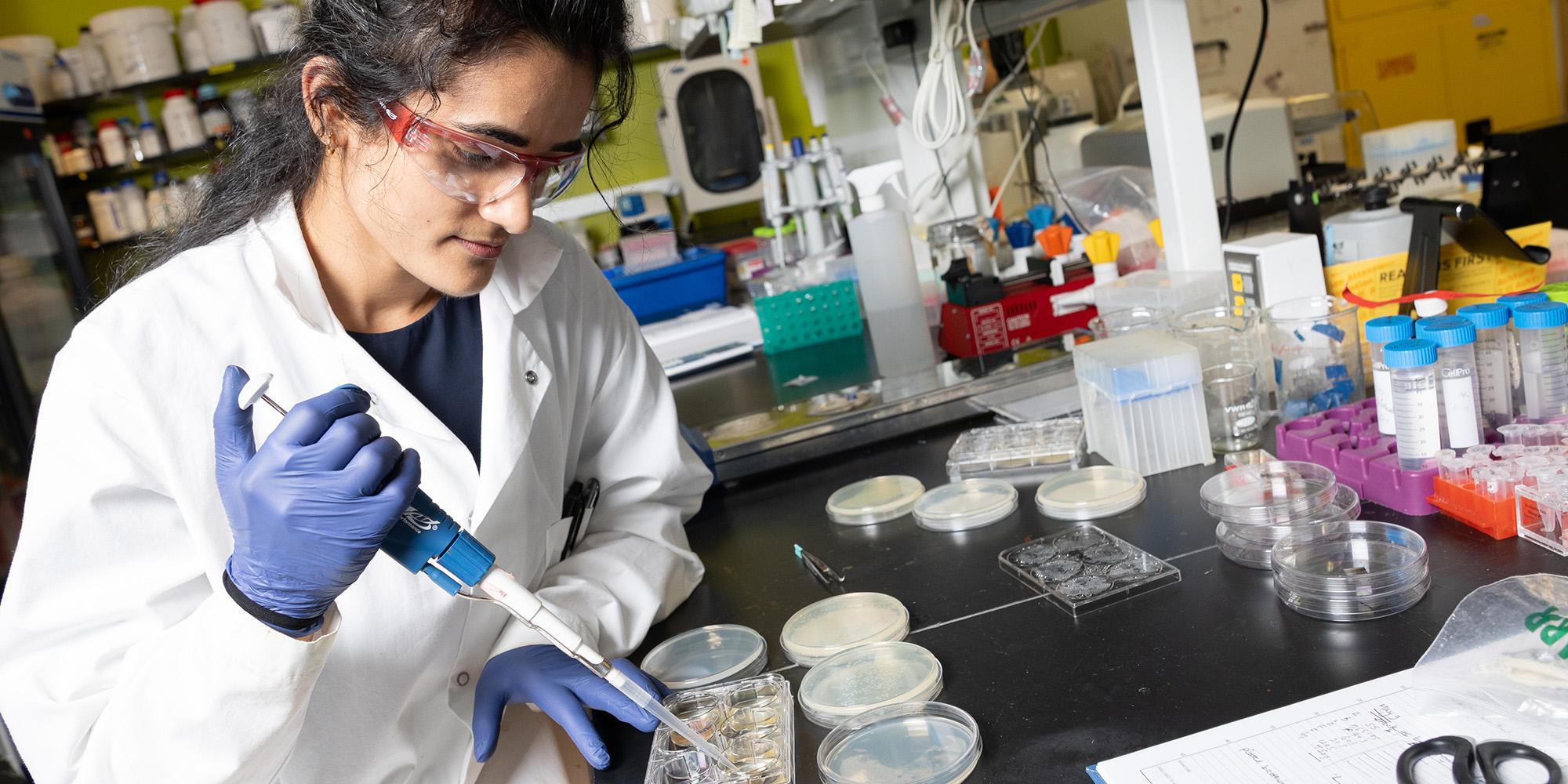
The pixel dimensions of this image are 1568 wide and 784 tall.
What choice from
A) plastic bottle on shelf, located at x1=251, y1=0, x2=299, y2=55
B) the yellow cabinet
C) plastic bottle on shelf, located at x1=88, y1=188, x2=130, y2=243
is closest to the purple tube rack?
the yellow cabinet

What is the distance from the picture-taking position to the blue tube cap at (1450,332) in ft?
4.00

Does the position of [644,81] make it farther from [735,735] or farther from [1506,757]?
[1506,757]

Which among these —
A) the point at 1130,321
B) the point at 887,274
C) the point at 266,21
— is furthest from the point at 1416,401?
the point at 266,21

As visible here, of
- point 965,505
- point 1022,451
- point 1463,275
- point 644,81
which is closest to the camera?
point 965,505

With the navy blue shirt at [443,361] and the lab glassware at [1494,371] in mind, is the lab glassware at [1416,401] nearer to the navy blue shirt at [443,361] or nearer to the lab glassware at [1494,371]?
the lab glassware at [1494,371]

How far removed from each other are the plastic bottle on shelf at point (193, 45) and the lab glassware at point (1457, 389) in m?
4.91

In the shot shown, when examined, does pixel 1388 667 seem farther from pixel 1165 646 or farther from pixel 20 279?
pixel 20 279

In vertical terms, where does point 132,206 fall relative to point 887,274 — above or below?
above

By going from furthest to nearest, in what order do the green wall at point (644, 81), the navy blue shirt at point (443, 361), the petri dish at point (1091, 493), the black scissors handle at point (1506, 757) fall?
the green wall at point (644, 81) → the petri dish at point (1091, 493) → the navy blue shirt at point (443, 361) → the black scissors handle at point (1506, 757)

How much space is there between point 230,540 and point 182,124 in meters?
4.37

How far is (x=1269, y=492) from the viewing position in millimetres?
1286

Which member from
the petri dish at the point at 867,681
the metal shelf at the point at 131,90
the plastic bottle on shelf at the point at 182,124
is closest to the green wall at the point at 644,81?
the metal shelf at the point at 131,90

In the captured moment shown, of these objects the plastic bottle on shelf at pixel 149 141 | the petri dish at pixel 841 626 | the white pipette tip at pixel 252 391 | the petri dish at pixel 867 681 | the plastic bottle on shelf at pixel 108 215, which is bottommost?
the petri dish at pixel 867 681

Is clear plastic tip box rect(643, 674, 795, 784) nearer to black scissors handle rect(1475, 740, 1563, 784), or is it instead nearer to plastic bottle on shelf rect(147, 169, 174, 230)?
black scissors handle rect(1475, 740, 1563, 784)
